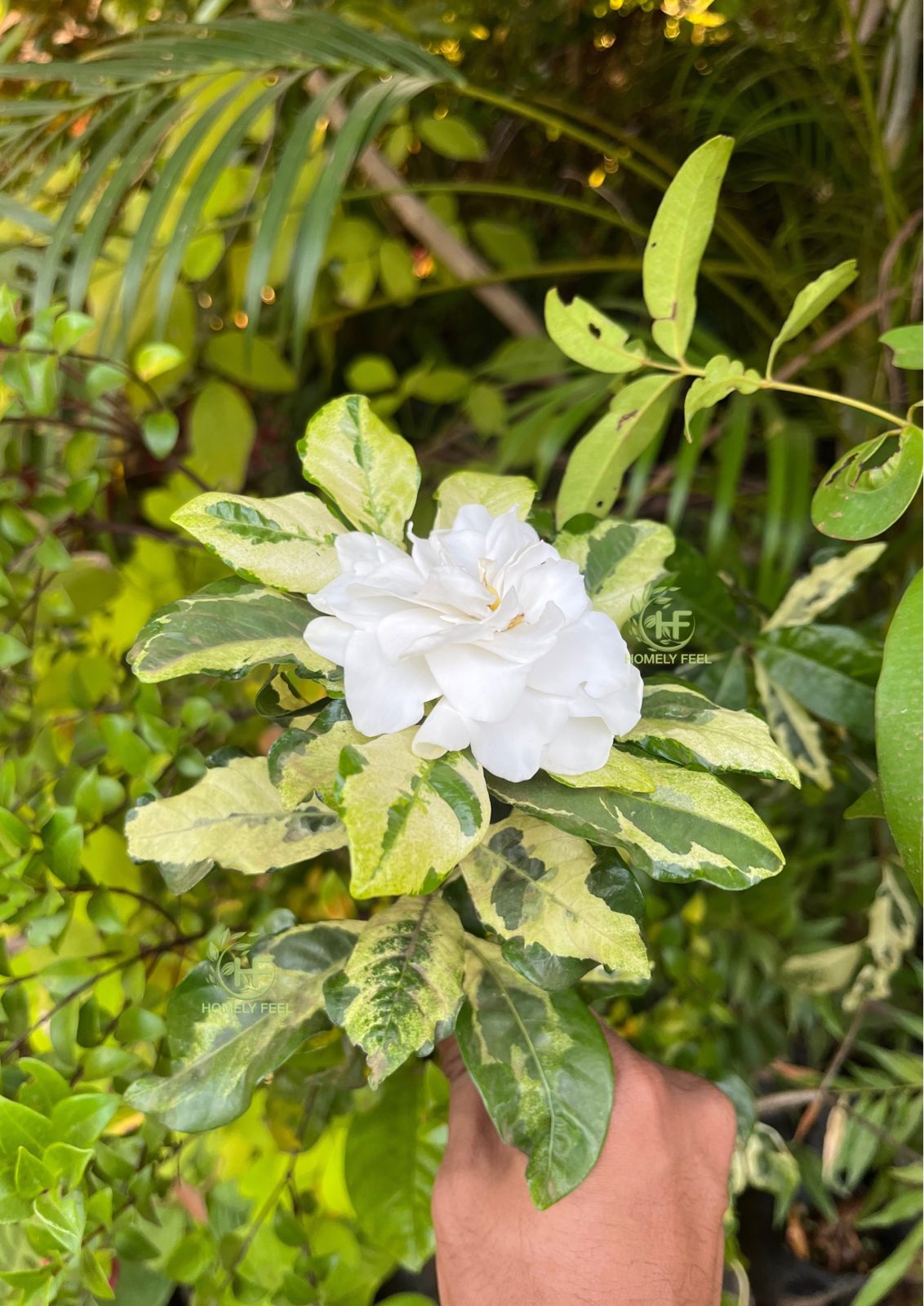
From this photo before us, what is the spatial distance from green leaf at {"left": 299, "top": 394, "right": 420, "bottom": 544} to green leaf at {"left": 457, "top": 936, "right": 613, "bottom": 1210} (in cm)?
24

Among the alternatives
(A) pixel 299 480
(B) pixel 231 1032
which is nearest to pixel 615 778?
(B) pixel 231 1032

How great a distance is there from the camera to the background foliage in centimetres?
48

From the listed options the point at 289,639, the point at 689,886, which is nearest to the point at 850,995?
the point at 689,886

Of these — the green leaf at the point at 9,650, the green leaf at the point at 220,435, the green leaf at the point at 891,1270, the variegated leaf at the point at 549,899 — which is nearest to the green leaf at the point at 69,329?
the green leaf at the point at 9,650

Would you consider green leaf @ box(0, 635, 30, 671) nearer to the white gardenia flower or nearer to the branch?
the white gardenia flower

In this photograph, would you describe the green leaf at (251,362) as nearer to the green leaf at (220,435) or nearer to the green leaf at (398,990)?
the green leaf at (220,435)

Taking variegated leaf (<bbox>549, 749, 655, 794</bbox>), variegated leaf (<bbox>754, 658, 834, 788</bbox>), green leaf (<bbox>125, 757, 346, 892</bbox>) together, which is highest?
variegated leaf (<bbox>549, 749, 655, 794</bbox>)

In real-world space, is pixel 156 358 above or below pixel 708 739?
above

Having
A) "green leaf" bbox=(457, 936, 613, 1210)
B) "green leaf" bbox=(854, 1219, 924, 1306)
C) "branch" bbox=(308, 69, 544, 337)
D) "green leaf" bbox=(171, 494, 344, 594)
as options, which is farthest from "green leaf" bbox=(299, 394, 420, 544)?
"green leaf" bbox=(854, 1219, 924, 1306)

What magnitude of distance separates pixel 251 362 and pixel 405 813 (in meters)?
0.63

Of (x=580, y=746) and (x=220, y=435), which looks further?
(x=220, y=435)

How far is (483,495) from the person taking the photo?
1.42 ft

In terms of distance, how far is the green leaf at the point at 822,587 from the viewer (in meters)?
0.59

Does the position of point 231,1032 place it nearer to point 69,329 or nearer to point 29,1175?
point 29,1175
